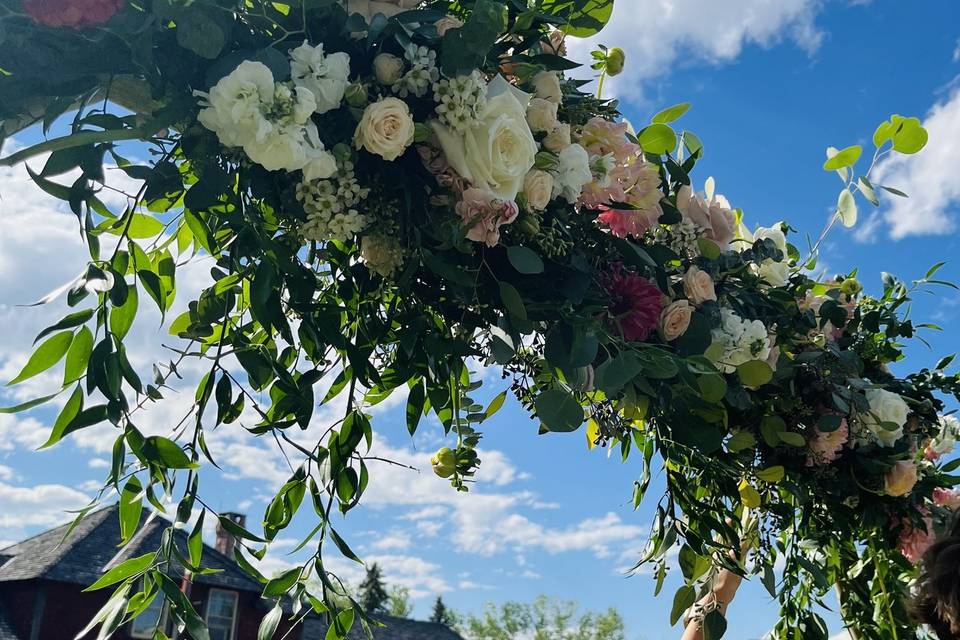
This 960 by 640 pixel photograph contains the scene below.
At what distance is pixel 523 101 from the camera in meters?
1.28

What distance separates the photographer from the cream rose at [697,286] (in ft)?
5.35

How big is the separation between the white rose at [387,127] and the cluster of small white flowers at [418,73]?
0.05 m

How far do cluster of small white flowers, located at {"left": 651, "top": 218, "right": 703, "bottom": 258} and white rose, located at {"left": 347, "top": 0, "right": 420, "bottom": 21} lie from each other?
0.67 metres

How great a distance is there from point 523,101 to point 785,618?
162 cm

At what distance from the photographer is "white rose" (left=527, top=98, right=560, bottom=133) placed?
1.31 m

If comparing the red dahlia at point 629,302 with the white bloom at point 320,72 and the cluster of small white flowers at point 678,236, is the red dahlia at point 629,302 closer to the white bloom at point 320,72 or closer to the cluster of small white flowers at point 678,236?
the cluster of small white flowers at point 678,236

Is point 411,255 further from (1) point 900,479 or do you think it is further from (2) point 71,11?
(1) point 900,479

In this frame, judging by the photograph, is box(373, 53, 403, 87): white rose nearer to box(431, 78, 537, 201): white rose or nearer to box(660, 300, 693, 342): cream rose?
box(431, 78, 537, 201): white rose

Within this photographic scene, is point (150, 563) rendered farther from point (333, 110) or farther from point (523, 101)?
point (523, 101)

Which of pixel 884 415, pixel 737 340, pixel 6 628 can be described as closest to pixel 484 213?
pixel 737 340

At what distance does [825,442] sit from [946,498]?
2.10ft

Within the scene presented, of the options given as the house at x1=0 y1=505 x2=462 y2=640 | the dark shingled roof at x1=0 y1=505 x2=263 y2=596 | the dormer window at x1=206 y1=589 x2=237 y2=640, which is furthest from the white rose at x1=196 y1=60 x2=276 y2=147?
the dormer window at x1=206 y1=589 x2=237 y2=640

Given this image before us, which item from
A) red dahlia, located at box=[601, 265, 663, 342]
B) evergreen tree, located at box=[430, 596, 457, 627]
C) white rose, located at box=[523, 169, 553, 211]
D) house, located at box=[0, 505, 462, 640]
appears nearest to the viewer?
white rose, located at box=[523, 169, 553, 211]

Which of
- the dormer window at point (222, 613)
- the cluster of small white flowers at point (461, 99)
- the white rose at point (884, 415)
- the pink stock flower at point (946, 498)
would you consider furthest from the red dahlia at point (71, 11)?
the dormer window at point (222, 613)
